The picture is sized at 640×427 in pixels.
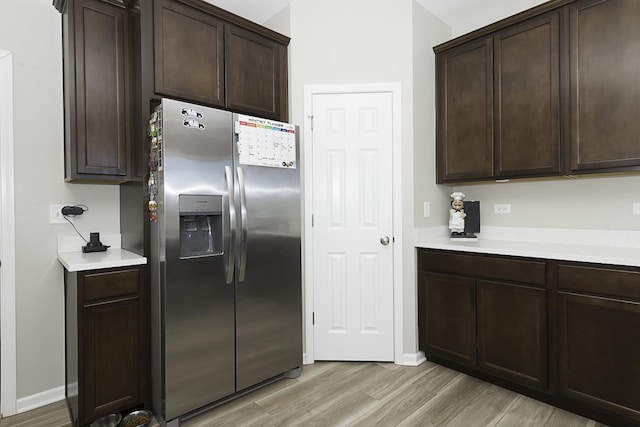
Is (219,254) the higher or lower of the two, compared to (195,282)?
higher

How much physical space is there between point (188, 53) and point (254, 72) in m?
0.49

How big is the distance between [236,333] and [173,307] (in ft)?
1.46

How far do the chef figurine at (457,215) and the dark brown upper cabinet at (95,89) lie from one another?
255cm

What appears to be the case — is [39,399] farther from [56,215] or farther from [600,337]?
[600,337]

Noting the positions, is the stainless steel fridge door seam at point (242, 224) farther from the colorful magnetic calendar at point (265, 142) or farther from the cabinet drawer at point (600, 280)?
the cabinet drawer at point (600, 280)

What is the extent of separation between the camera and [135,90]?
7.27ft

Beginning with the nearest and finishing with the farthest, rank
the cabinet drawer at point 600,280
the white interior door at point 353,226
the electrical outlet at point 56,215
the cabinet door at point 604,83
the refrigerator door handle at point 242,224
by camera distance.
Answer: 1. the cabinet drawer at point 600,280
2. the cabinet door at point 604,83
3. the refrigerator door handle at point 242,224
4. the electrical outlet at point 56,215
5. the white interior door at point 353,226

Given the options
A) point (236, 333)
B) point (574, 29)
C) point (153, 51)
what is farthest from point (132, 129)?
point (574, 29)

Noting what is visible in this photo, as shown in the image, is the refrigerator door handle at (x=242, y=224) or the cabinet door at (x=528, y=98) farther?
the cabinet door at (x=528, y=98)

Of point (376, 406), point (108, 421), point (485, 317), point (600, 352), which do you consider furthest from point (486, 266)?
point (108, 421)

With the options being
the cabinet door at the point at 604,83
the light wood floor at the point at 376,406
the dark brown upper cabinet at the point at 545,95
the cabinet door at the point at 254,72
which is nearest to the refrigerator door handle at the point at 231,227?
the cabinet door at the point at 254,72

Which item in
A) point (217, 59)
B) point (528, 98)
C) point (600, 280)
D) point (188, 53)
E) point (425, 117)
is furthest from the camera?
point (425, 117)

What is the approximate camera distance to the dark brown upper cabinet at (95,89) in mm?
2168

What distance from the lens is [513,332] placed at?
2.29 metres
